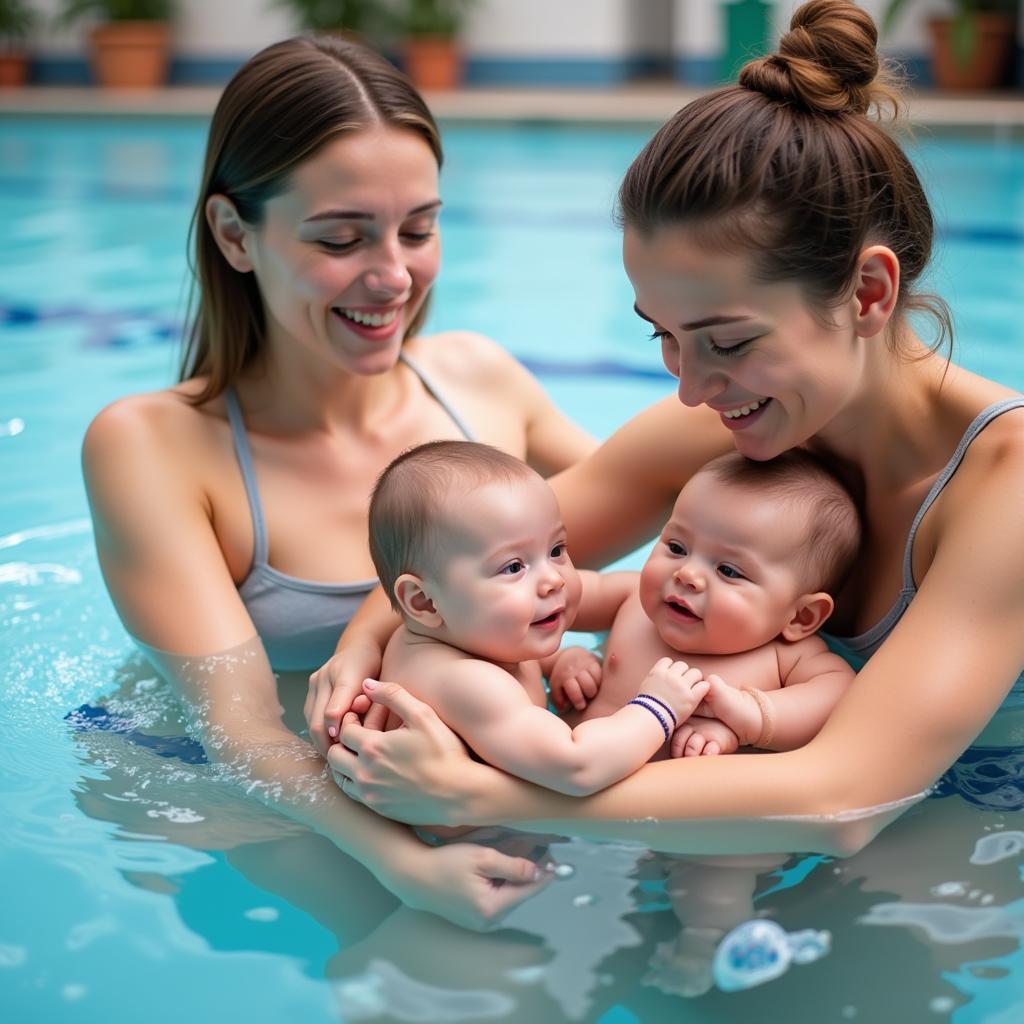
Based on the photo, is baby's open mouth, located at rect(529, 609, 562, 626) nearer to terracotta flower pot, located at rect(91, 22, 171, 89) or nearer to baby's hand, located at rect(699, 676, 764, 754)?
baby's hand, located at rect(699, 676, 764, 754)

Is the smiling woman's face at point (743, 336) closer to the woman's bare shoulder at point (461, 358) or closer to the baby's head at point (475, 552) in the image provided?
the baby's head at point (475, 552)

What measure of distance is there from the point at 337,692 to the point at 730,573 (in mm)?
766

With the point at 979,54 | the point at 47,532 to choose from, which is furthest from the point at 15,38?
the point at 47,532

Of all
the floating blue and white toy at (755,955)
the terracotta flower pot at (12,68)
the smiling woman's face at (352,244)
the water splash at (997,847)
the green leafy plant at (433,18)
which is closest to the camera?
the floating blue and white toy at (755,955)

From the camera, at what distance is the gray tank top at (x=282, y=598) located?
3.32 m

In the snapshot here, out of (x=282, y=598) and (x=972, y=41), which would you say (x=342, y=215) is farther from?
(x=972, y=41)

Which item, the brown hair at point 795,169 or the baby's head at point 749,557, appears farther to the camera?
the baby's head at point 749,557

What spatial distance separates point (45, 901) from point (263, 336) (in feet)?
4.87

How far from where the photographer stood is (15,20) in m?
16.5

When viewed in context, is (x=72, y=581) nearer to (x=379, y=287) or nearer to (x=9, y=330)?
(x=379, y=287)

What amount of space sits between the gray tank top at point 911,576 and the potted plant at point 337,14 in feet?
46.0

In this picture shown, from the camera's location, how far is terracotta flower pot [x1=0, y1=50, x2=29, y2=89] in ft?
54.5

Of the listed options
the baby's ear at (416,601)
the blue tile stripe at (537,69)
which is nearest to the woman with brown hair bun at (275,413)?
the baby's ear at (416,601)

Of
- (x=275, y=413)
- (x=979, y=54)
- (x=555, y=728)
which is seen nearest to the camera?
(x=555, y=728)
